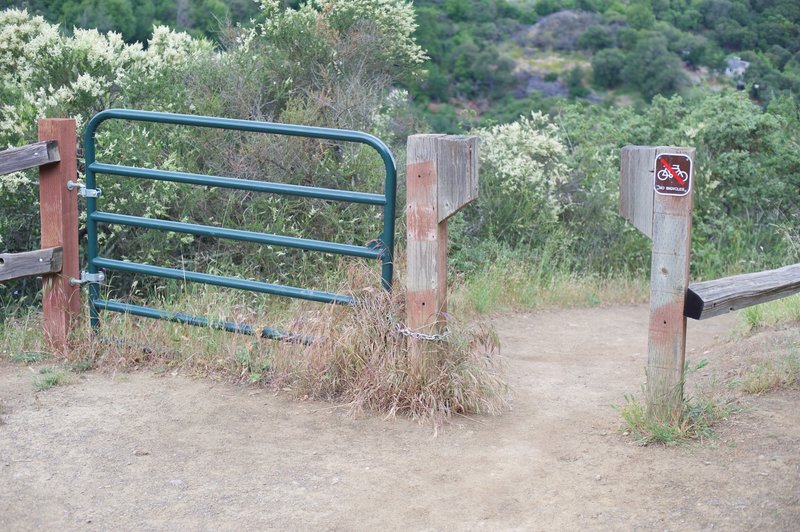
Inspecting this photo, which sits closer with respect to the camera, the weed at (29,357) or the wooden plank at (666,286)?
the wooden plank at (666,286)

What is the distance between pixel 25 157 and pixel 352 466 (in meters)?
2.87

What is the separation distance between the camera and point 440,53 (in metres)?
20.4

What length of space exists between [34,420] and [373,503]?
201cm

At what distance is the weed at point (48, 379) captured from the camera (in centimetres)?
566

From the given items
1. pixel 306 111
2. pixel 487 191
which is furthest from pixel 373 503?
pixel 487 191

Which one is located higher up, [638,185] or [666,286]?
[638,185]

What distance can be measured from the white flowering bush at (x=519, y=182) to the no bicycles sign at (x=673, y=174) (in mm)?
5245

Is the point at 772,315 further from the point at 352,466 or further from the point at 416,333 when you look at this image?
the point at 352,466

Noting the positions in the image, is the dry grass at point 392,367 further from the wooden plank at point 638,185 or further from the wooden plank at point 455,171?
the wooden plank at point 638,185

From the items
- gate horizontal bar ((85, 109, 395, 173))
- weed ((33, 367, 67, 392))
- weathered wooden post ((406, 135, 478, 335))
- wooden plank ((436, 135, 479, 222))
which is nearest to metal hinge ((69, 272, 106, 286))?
weed ((33, 367, 67, 392))

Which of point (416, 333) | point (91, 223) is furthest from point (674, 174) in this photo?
point (91, 223)

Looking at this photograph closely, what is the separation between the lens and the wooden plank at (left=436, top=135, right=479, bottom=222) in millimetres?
5062

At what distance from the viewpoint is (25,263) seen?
608 centimetres

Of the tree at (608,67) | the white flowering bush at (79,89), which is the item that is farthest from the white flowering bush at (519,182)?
the tree at (608,67)
